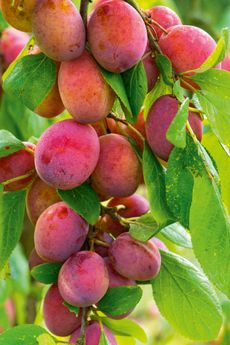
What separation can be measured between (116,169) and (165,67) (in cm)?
12

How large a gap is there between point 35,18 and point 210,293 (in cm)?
39

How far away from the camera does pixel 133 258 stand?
0.74 m

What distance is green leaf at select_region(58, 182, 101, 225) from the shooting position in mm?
726

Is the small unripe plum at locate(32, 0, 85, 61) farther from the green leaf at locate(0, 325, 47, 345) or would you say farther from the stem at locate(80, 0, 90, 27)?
the green leaf at locate(0, 325, 47, 345)

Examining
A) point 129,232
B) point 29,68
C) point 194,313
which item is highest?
point 29,68

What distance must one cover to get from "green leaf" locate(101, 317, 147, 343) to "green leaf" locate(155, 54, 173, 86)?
30 centimetres

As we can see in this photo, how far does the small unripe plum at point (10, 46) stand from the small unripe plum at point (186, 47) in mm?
620

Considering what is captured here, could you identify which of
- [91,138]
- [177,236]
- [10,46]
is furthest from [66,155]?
[10,46]

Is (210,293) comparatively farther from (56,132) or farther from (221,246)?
(56,132)

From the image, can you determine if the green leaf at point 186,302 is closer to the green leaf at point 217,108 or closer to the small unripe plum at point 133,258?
the small unripe plum at point 133,258

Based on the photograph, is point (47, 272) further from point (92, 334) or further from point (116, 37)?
point (116, 37)

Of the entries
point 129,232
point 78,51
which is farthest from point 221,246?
point 78,51

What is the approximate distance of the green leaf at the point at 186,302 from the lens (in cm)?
81

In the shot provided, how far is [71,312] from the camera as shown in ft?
2.48
